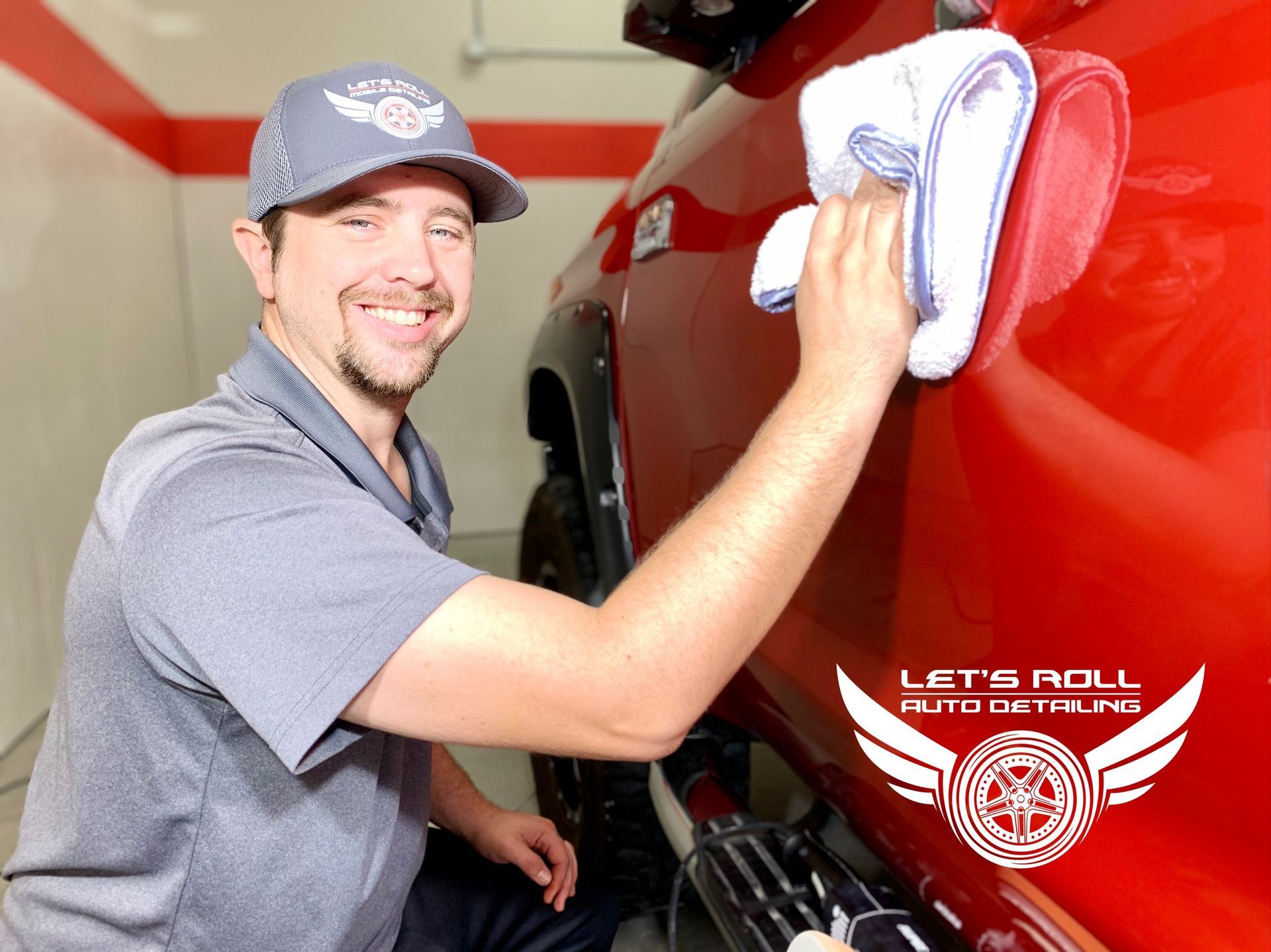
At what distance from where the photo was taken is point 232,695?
78cm

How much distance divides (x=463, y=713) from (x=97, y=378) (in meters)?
3.29

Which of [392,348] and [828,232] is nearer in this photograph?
[828,232]

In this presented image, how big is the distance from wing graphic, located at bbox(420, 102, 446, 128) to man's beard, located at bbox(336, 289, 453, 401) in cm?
21

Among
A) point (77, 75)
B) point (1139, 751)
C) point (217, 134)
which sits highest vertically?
point (217, 134)

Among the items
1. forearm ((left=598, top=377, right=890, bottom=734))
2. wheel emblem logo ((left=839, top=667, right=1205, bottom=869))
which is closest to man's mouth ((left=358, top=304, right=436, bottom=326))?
forearm ((left=598, top=377, right=890, bottom=734))

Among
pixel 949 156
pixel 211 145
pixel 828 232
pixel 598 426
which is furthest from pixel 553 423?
pixel 211 145

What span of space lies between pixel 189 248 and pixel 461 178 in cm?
431

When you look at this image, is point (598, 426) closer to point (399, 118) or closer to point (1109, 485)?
point (399, 118)

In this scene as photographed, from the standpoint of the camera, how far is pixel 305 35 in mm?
4816

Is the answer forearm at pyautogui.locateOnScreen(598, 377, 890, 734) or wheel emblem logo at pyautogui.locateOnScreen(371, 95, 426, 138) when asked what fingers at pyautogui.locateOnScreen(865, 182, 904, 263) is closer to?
forearm at pyautogui.locateOnScreen(598, 377, 890, 734)

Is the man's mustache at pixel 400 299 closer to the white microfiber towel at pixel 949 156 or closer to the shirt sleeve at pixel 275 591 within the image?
the shirt sleeve at pixel 275 591

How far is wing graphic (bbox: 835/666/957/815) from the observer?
2.97ft

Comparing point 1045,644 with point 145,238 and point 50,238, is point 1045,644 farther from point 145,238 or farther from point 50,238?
point 145,238

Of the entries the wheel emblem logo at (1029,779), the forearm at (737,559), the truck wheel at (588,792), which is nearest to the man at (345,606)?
the forearm at (737,559)
